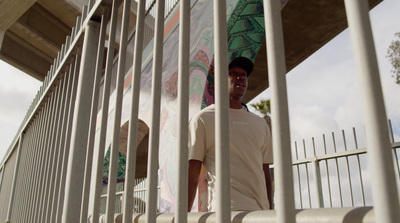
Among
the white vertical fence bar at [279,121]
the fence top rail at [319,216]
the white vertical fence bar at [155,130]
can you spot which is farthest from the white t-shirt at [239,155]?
the white vertical fence bar at [279,121]

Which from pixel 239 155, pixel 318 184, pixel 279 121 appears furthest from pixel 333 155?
pixel 279 121

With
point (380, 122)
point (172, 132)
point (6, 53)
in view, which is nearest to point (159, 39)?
point (380, 122)

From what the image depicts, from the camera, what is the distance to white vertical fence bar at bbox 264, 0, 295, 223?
16.2 inches

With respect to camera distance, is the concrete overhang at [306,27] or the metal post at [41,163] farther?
the concrete overhang at [306,27]

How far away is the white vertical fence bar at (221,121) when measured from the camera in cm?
51

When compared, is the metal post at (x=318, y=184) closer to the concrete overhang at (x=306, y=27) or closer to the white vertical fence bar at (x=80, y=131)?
the concrete overhang at (x=306, y=27)

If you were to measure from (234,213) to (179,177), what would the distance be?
0.13 m

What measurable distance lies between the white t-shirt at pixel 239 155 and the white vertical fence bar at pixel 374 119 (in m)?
1.11

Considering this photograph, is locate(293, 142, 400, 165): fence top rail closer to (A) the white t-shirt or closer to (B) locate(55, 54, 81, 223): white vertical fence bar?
(A) the white t-shirt

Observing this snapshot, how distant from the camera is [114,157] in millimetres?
912

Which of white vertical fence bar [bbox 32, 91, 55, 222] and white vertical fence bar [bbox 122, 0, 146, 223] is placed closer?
white vertical fence bar [bbox 122, 0, 146, 223]

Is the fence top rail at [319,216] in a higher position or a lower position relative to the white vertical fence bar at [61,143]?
lower

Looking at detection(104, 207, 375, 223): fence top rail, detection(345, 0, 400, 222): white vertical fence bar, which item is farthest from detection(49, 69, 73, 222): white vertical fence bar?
detection(345, 0, 400, 222): white vertical fence bar

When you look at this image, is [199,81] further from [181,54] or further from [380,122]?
[380,122]
